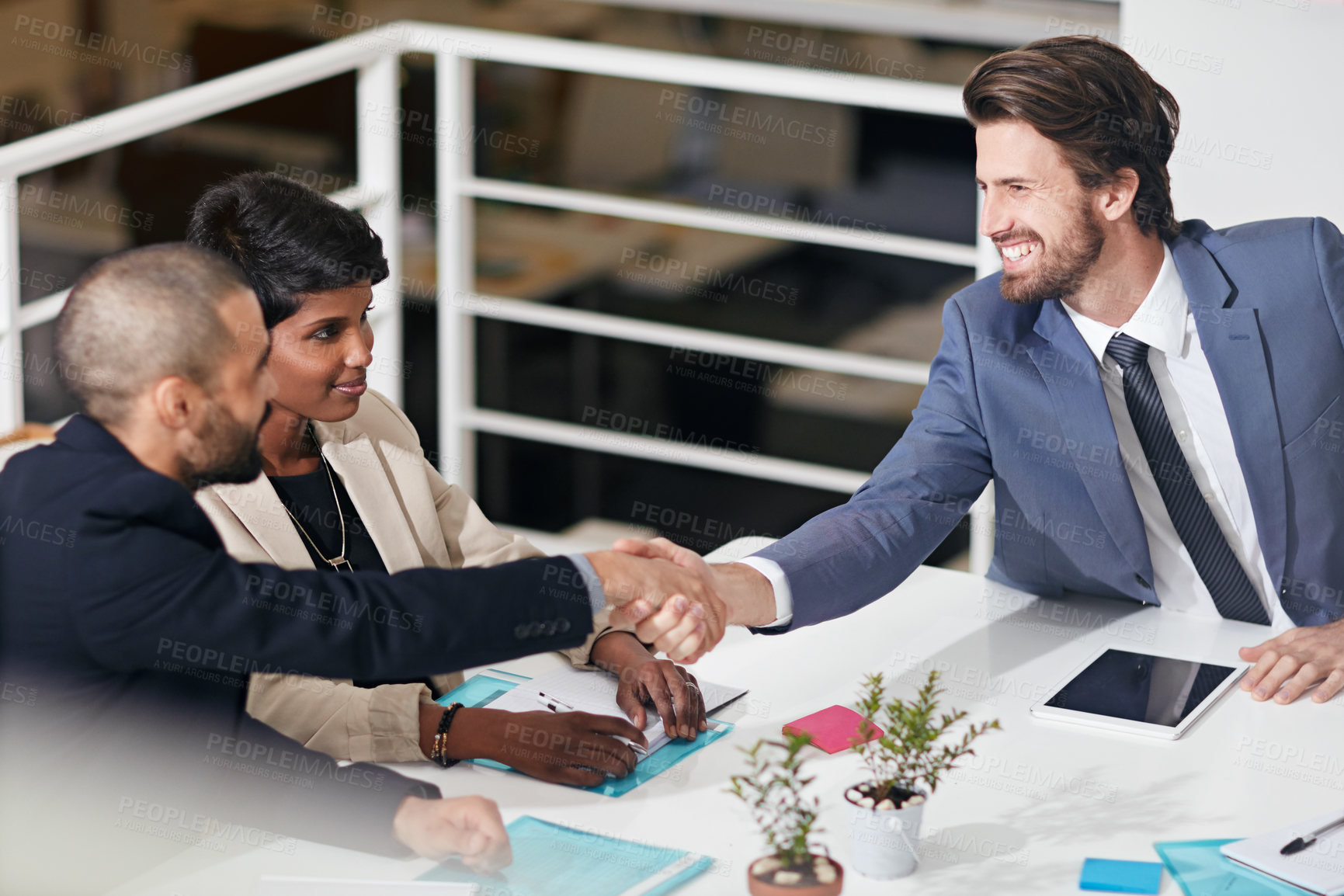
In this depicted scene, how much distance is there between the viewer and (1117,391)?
80.2 inches

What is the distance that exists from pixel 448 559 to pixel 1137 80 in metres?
1.20

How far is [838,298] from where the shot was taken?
4758mm

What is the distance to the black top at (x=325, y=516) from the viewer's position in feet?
5.75

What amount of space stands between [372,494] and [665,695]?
0.47 m

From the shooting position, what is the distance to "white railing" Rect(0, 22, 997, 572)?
2682 mm

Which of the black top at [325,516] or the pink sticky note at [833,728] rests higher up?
the black top at [325,516]

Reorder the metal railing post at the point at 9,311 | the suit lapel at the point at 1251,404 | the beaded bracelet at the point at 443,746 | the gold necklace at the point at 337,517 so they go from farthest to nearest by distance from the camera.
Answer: the metal railing post at the point at 9,311, the suit lapel at the point at 1251,404, the gold necklace at the point at 337,517, the beaded bracelet at the point at 443,746

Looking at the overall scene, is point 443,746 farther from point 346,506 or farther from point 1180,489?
point 1180,489

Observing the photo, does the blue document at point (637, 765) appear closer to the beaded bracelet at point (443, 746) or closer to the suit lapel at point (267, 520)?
the beaded bracelet at point (443, 746)

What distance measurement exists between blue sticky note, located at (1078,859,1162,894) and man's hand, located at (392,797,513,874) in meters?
0.52

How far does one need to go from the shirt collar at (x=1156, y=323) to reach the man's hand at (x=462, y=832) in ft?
3.72

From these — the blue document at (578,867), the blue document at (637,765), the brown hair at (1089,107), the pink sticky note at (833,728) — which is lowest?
the blue document at (578,867)

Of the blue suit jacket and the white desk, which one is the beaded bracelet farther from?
the blue suit jacket

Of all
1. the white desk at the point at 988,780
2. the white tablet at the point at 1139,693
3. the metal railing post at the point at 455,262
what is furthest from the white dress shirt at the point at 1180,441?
the metal railing post at the point at 455,262
